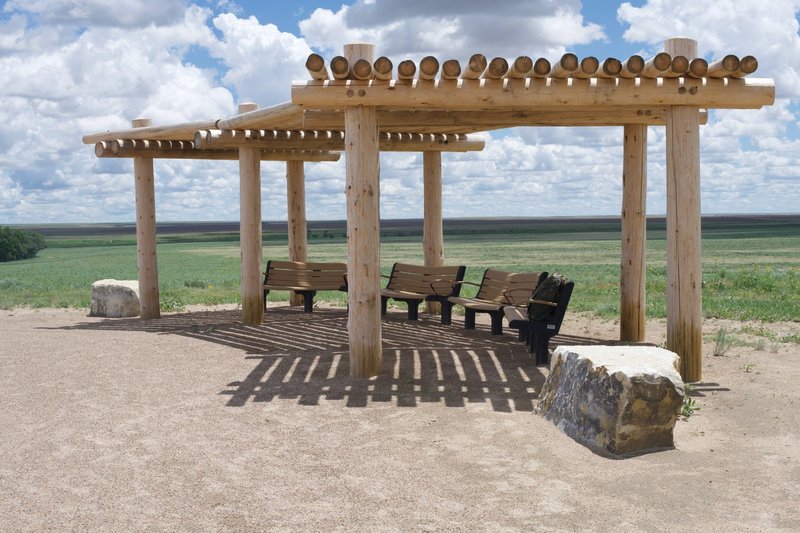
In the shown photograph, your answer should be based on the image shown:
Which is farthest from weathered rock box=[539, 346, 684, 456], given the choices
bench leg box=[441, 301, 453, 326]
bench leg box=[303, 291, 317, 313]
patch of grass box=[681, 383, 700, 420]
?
bench leg box=[303, 291, 317, 313]

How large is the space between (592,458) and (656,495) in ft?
2.51

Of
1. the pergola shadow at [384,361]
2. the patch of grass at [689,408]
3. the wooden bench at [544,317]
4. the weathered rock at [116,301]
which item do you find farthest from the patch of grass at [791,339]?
the weathered rock at [116,301]

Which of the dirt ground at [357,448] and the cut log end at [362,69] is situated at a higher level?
the cut log end at [362,69]

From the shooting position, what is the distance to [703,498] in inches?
207

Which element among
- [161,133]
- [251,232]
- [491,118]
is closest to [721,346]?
[491,118]

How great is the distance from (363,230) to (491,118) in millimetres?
2577

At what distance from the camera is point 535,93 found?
330 inches

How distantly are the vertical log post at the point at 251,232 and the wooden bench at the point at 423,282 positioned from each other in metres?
1.85

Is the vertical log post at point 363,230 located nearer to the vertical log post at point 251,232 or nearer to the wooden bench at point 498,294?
the wooden bench at point 498,294

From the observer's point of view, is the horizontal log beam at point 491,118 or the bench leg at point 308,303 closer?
the horizontal log beam at point 491,118

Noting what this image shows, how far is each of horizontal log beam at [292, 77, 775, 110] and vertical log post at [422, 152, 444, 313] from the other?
5.66 meters

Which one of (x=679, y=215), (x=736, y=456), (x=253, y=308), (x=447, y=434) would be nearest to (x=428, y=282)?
(x=253, y=308)

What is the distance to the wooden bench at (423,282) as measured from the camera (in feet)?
42.9

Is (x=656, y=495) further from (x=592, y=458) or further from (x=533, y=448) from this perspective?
(x=533, y=448)
